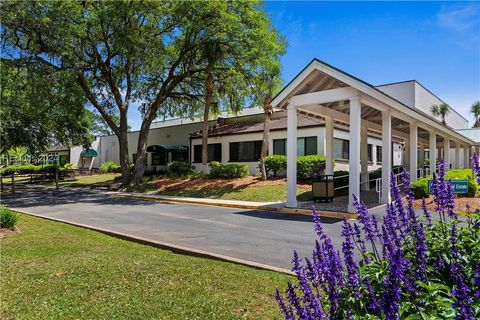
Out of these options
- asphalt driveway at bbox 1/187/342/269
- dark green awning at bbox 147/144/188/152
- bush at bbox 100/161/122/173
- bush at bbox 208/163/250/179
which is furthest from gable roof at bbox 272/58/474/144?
bush at bbox 100/161/122/173

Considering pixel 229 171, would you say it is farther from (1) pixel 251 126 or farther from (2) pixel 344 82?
(2) pixel 344 82

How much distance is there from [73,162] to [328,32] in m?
44.2

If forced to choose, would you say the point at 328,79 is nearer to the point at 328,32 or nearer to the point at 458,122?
the point at 328,32

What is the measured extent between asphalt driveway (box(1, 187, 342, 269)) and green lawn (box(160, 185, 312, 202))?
9.70 feet

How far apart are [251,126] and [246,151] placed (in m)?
2.37

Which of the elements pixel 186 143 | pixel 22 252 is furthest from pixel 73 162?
pixel 22 252

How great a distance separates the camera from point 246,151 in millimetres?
26953

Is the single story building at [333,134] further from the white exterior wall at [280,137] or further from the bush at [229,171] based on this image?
the bush at [229,171]

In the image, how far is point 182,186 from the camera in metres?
22.4

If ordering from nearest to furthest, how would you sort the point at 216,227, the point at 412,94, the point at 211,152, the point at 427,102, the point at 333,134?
the point at 216,227, the point at 333,134, the point at 211,152, the point at 412,94, the point at 427,102

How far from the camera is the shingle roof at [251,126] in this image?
78.3 ft

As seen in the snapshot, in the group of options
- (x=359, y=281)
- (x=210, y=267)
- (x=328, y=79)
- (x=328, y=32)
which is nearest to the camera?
(x=359, y=281)

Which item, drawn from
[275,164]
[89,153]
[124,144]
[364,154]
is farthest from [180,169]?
[89,153]

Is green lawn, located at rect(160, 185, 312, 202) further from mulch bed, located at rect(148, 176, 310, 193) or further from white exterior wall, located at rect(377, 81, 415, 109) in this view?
white exterior wall, located at rect(377, 81, 415, 109)
